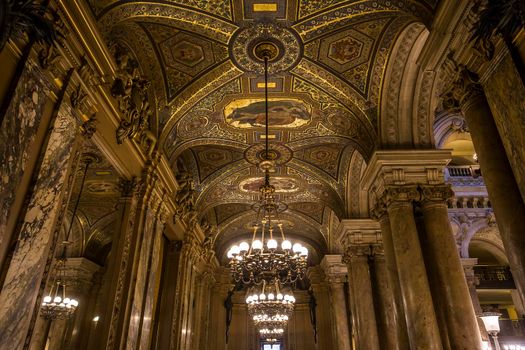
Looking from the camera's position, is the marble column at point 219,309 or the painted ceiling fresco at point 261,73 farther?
the marble column at point 219,309

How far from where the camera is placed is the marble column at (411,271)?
5.35m

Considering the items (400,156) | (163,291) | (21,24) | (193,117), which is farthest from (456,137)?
(21,24)

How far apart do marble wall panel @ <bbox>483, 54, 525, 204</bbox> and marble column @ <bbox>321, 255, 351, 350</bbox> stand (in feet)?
32.5

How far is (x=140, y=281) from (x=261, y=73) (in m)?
4.13

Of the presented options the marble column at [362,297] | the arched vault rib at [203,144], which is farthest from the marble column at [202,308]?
the arched vault rib at [203,144]

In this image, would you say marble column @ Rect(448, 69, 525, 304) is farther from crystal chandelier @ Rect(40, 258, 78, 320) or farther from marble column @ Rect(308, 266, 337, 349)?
marble column @ Rect(308, 266, 337, 349)

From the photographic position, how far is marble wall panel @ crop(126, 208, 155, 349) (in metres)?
6.04

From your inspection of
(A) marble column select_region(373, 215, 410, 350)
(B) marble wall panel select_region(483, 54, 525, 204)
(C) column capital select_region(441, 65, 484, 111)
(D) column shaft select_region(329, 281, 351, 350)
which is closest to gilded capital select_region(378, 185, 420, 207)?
(A) marble column select_region(373, 215, 410, 350)

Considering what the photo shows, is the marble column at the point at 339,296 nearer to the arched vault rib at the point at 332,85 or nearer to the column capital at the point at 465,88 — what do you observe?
the arched vault rib at the point at 332,85

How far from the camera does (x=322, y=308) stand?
50.7 feet

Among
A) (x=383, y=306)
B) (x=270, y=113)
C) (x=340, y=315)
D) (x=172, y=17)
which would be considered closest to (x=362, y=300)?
(x=383, y=306)

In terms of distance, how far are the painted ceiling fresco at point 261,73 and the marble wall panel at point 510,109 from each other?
5.51ft

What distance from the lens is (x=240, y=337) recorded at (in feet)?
53.1

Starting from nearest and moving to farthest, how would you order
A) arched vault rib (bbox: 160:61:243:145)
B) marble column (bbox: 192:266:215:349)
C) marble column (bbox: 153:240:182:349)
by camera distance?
arched vault rib (bbox: 160:61:243:145) → marble column (bbox: 153:240:182:349) → marble column (bbox: 192:266:215:349)
